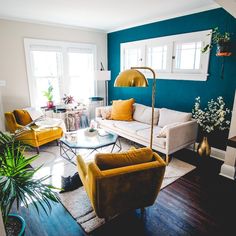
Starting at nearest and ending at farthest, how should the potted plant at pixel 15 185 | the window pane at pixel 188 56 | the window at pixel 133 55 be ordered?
the potted plant at pixel 15 185 → the window pane at pixel 188 56 → the window at pixel 133 55

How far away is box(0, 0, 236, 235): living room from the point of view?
2123mm

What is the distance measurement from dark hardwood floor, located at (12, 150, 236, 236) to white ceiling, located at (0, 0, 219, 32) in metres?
2.95

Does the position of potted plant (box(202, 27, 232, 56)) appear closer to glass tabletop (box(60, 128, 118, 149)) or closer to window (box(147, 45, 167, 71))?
window (box(147, 45, 167, 71))

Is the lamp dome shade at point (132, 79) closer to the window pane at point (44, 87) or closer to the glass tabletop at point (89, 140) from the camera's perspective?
the glass tabletop at point (89, 140)

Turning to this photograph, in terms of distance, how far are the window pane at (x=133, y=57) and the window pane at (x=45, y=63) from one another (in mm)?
1813

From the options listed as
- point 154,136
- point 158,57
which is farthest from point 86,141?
point 158,57

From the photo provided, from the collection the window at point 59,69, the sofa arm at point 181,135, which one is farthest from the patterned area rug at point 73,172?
the window at point 59,69

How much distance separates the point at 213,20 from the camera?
335 cm

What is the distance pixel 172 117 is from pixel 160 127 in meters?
0.34

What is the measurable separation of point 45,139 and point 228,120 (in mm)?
3482

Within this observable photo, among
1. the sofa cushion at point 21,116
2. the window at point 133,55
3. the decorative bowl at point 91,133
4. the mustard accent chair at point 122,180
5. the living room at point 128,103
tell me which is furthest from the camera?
the window at point 133,55

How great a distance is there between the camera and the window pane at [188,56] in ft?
12.2

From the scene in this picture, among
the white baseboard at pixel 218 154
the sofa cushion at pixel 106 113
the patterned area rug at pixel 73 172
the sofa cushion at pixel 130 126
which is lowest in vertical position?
the patterned area rug at pixel 73 172

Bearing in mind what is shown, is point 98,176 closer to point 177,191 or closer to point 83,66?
point 177,191
